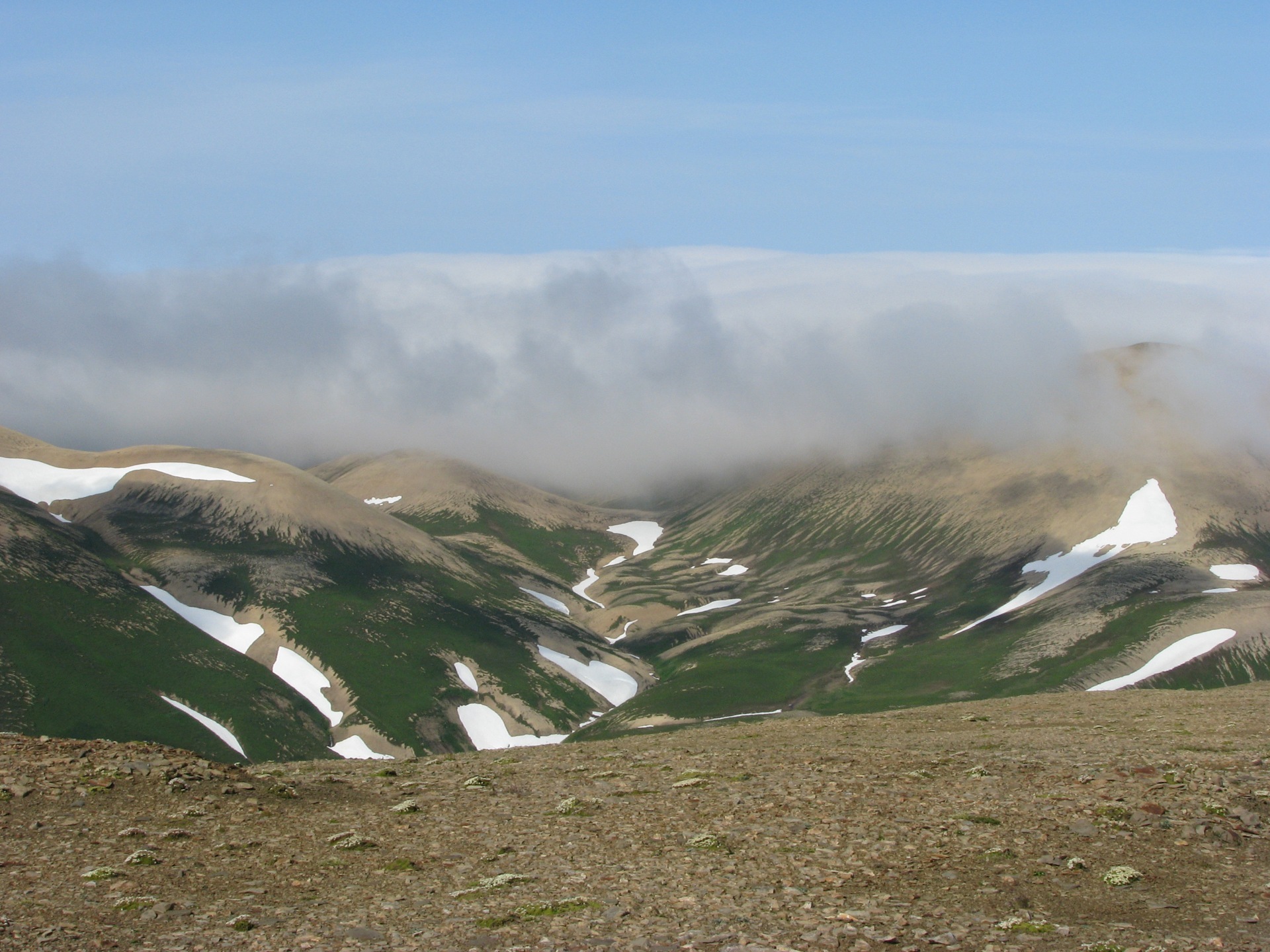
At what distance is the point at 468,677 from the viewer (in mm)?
196750

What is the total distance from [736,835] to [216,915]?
451 inches

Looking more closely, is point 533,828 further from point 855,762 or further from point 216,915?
point 855,762

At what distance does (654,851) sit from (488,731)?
161256 mm

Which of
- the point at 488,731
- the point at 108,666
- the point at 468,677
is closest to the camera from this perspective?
the point at 108,666

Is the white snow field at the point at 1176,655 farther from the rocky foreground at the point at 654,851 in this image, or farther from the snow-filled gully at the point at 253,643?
the rocky foreground at the point at 654,851

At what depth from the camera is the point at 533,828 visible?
88.3ft

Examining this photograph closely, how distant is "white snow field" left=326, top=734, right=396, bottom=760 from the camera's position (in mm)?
157250

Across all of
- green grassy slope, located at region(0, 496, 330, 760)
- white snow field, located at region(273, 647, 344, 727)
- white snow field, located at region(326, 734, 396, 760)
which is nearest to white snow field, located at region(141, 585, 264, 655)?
white snow field, located at region(273, 647, 344, 727)

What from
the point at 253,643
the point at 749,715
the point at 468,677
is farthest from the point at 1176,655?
the point at 253,643

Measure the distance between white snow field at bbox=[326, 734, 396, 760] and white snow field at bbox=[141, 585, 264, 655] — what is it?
97.9ft

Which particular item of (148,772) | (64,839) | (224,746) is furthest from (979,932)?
(224,746)

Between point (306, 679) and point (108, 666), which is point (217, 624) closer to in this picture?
point (306, 679)

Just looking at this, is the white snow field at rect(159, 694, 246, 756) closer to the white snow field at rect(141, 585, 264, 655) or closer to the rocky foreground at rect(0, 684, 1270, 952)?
the white snow field at rect(141, 585, 264, 655)

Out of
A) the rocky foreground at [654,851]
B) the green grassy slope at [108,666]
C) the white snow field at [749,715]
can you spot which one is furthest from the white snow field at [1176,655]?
the rocky foreground at [654,851]
